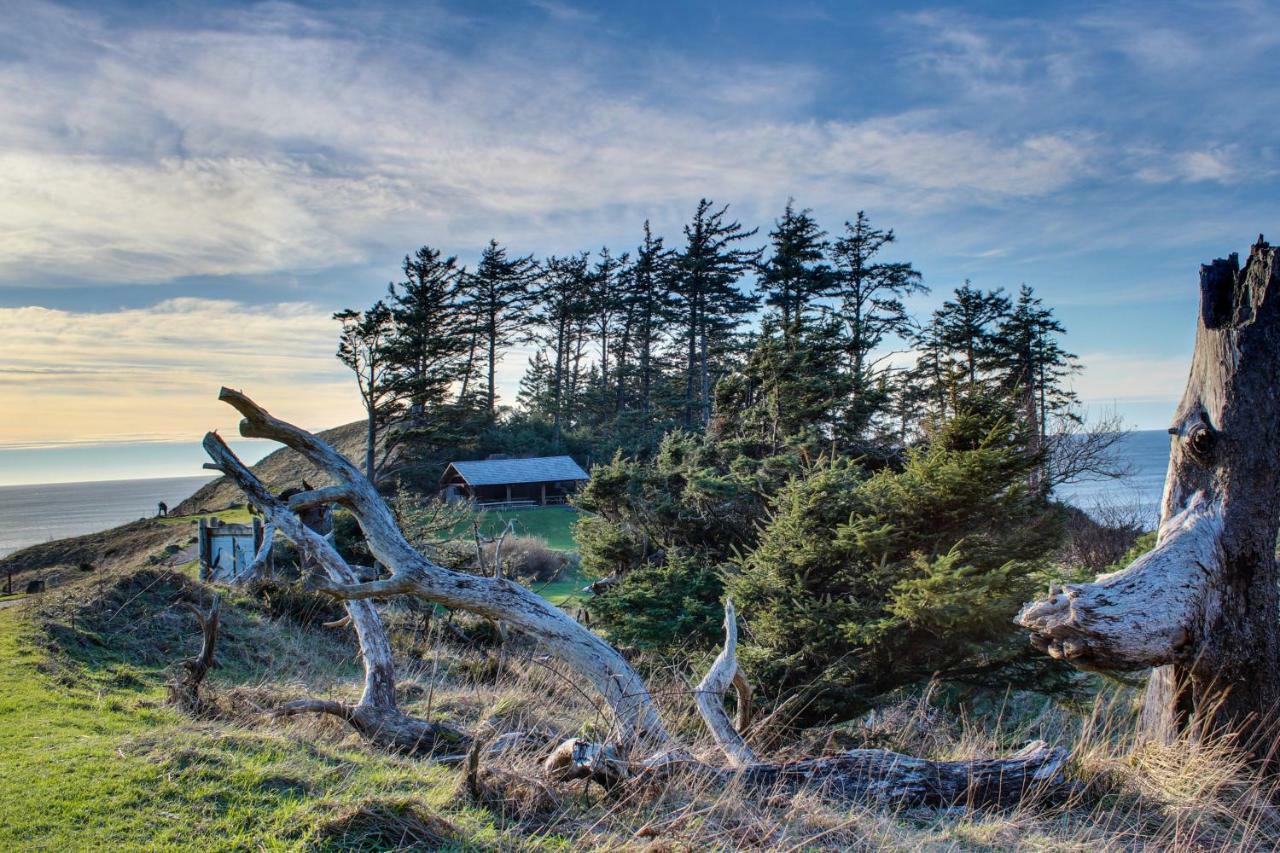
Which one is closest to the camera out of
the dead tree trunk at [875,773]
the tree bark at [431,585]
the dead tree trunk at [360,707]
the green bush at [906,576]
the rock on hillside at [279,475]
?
the dead tree trunk at [875,773]

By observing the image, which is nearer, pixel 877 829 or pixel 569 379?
pixel 877 829

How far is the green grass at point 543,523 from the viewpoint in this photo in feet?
91.4

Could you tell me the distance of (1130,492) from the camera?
42031 millimetres

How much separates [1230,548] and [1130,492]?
1833 inches

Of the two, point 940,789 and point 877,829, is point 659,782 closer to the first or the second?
point 877,829

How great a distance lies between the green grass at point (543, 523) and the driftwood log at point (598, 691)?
67.7 feet

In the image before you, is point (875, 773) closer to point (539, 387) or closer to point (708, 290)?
point (708, 290)

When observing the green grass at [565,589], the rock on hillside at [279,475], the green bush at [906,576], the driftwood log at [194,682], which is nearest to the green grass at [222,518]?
the rock on hillside at [279,475]

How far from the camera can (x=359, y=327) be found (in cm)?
2564

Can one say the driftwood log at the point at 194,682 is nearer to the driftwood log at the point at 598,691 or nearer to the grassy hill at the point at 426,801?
the grassy hill at the point at 426,801

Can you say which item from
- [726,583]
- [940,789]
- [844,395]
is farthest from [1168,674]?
[844,395]

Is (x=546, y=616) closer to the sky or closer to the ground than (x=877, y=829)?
closer to the sky

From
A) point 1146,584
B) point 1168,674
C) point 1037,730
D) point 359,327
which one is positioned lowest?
point 1037,730

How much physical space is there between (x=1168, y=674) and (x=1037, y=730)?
4.07 meters
